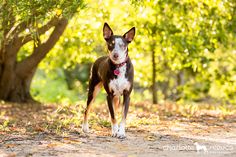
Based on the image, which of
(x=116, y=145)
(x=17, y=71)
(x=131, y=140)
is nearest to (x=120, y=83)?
(x=131, y=140)

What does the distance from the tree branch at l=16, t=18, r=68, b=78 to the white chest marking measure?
6182 mm

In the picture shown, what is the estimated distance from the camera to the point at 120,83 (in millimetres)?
8133

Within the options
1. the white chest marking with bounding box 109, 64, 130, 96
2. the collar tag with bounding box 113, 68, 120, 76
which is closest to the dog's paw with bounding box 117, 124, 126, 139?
the white chest marking with bounding box 109, 64, 130, 96

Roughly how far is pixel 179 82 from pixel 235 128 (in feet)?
42.2

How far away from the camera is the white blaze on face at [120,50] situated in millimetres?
7949

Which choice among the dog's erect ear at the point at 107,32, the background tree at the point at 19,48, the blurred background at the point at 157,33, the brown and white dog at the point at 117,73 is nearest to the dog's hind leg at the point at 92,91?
the brown and white dog at the point at 117,73

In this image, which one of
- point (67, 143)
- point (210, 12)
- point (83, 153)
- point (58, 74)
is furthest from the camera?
point (58, 74)

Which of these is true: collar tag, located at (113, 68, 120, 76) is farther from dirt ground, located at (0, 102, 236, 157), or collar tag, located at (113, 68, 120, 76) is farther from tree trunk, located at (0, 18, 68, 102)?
tree trunk, located at (0, 18, 68, 102)

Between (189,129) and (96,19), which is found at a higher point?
(96,19)

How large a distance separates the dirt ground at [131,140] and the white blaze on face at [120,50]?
48.4 inches

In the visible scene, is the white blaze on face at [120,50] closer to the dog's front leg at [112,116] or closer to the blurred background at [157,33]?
the dog's front leg at [112,116]

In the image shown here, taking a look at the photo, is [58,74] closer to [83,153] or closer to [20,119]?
[20,119]

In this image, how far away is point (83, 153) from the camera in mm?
6516

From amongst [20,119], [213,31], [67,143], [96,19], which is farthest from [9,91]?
[67,143]
